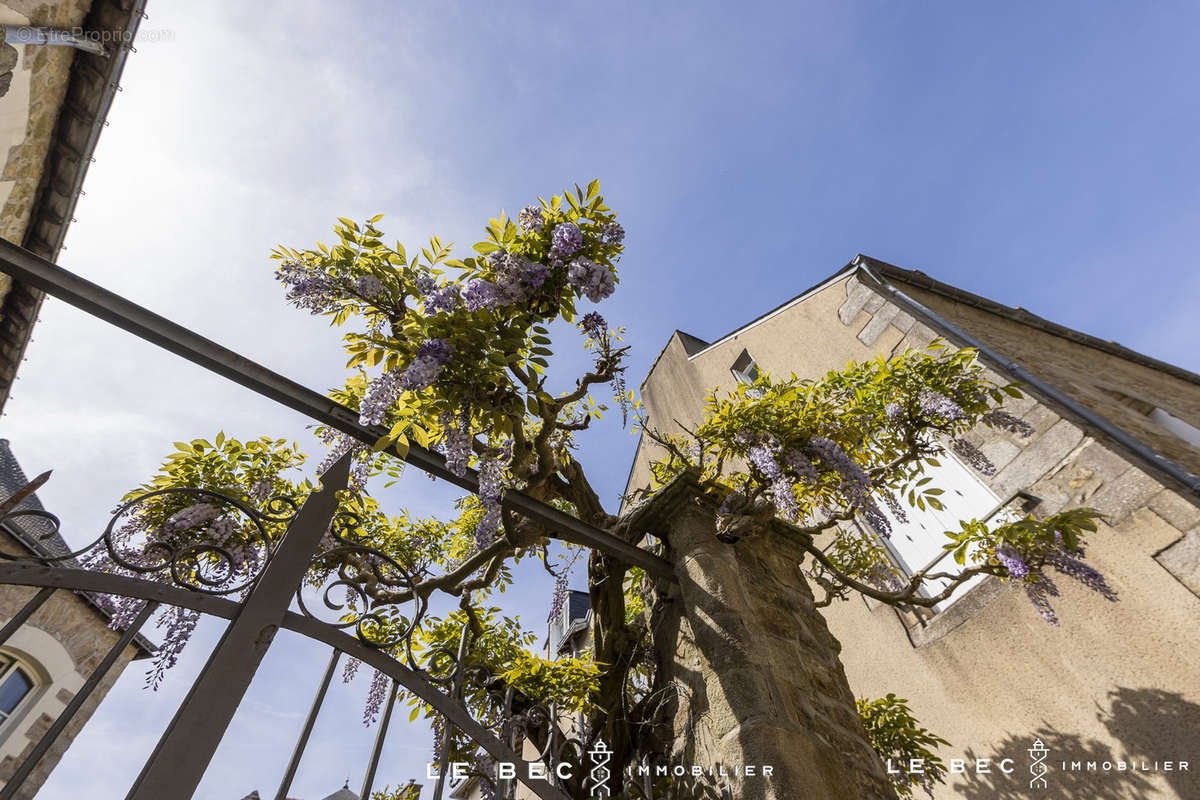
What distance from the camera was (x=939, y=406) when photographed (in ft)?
11.6

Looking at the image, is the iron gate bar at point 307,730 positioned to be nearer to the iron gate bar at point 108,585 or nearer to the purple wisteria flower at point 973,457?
the iron gate bar at point 108,585

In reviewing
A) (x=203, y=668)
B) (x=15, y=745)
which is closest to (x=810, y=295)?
(x=203, y=668)

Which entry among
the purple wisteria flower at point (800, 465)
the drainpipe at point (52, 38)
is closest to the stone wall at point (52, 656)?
the drainpipe at point (52, 38)

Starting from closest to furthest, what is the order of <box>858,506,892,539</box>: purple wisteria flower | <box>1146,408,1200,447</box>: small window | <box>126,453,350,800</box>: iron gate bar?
<box>126,453,350,800</box>: iron gate bar → <box>858,506,892,539</box>: purple wisteria flower → <box>1146,408,1200,447</box>: small window

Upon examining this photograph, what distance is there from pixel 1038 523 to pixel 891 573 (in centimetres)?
143

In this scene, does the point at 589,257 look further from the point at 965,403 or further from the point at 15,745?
the point at 15,745

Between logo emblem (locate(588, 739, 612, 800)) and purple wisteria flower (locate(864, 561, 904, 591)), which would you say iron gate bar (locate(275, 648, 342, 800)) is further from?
purple wisteria flower (locate(864, 561, 904, 591))

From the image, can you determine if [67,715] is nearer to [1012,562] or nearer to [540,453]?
[540,453]

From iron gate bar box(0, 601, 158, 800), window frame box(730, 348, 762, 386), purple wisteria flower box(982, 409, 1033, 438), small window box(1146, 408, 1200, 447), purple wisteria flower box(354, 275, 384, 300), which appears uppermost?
window frame box(730, 348, 762, 386)

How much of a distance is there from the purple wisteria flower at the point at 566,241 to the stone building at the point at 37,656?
21.9ft

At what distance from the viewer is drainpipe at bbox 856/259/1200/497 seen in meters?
3.46

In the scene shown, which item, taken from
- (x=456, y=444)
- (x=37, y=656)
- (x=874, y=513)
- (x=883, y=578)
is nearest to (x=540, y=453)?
(x=456, y=444)

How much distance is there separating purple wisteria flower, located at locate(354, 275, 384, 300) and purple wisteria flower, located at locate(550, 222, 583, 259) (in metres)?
0.93

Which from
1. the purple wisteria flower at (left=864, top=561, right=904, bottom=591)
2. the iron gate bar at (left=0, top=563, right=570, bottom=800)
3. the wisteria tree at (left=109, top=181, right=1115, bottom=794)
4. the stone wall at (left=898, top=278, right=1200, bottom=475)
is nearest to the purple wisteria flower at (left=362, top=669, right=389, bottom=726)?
the wisteria tree at (left=109, top=181, right=1115, bottom=794)
